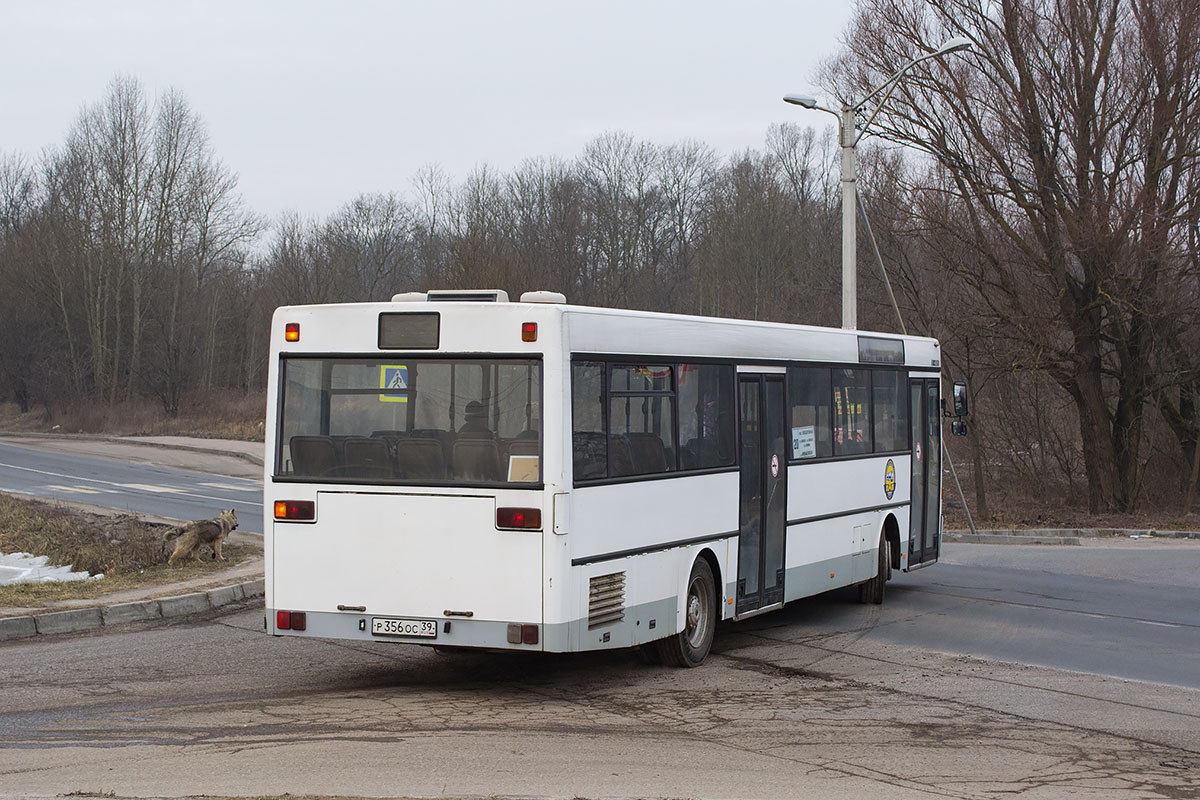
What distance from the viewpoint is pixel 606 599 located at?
892cm

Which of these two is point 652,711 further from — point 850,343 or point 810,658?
point 850,343

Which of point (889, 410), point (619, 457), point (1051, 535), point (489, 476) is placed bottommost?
point (1051, 535)

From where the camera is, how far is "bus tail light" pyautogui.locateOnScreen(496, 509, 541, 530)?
8438mm

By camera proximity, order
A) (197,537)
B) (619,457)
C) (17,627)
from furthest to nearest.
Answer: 1. (197,537)
2. (17,627)
3. (619,457)

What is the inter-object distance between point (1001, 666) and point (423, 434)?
519 cm

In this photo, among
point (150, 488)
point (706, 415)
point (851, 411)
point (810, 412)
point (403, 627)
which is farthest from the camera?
point (150, 488)

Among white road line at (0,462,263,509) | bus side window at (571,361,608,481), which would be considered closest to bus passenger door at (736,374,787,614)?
bus side window at (571,361,608,481)

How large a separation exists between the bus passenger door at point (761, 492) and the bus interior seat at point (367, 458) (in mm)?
3397

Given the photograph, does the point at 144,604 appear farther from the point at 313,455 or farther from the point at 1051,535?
the point at 1051,535

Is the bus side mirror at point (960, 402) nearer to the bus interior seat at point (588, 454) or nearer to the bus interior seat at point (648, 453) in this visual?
the bus interior seat at point (648, 453)

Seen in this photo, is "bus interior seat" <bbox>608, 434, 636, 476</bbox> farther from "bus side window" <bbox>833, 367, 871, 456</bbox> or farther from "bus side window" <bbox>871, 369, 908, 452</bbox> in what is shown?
"bus side window" <bbox>871, 369, 908, 452</bbox>

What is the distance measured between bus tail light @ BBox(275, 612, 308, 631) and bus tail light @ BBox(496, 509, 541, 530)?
1632mm

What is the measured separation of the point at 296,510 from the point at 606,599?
230cm

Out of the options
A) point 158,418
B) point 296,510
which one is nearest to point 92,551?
point 296,510
